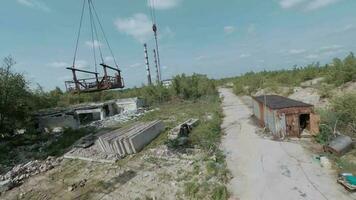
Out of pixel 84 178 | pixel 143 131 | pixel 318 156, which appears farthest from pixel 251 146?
pixel 84 178

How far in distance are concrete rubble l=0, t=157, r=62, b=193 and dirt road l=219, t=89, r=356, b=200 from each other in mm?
7709

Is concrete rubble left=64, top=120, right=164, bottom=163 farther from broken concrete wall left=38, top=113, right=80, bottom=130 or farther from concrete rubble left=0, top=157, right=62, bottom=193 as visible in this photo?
broken concrete wall left=38, top=113, right=80, bottom=130

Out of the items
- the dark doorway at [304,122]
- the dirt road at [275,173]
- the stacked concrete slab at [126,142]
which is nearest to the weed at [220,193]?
the dirt road at [275,173]

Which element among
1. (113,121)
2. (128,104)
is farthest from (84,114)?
(113,121)

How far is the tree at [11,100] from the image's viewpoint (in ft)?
56.6

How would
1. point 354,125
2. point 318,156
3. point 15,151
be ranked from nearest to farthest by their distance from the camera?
point 318,156 → point 354,125 → point 15,151

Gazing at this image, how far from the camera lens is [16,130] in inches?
760

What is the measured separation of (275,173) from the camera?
26.1 feet

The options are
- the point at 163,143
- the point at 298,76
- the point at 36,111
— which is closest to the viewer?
the point at 163,143

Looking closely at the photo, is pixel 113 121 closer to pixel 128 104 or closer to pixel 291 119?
pixel 128 104

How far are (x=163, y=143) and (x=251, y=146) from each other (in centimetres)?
425

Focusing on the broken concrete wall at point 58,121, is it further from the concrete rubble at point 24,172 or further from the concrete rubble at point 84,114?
the concrete rubble at point 24,172

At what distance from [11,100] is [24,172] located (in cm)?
937

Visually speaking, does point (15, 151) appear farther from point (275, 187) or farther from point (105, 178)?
point (275, 187)
